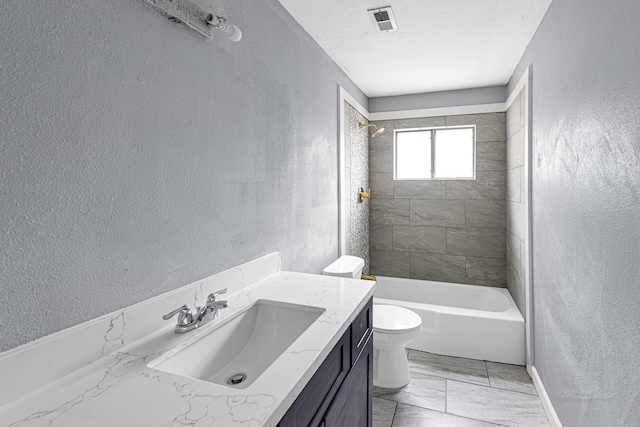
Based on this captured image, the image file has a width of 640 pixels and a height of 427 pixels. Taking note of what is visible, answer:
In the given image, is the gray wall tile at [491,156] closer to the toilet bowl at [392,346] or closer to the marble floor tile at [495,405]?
the toilet bowl at [392,346]

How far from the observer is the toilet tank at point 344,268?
2.32 m

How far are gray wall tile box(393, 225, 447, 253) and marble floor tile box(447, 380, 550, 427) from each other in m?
1.59

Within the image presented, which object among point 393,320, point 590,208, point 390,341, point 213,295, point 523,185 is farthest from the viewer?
point 523,185

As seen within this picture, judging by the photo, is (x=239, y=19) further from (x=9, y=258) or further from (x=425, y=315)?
(x=425, y=315)

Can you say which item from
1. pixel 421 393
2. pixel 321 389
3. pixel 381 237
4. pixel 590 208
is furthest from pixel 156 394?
pixel 381 237

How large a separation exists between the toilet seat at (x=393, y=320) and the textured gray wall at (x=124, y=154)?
1.02 metres

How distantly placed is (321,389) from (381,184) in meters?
3.04

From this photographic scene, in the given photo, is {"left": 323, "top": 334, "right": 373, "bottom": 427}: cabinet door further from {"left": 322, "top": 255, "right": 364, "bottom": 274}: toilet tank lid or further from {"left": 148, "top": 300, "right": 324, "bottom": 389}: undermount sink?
{"left": 322, "top": 255, "right": 364, "bottom": 274}: toilet tank lid

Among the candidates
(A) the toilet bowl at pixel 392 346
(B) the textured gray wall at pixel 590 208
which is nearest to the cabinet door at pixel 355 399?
(A) the toilet bowl at pixel 392 346

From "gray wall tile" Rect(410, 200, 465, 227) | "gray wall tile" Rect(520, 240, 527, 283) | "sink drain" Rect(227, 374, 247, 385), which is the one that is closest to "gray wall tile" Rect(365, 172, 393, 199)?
"gray wall tile" Rect(410, 200, 465, 227)

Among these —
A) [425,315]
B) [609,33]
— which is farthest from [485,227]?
[609,33]

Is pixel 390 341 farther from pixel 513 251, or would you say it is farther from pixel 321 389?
pixel 513 251

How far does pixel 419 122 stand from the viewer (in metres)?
3.65

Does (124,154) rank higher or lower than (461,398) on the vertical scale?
higher
